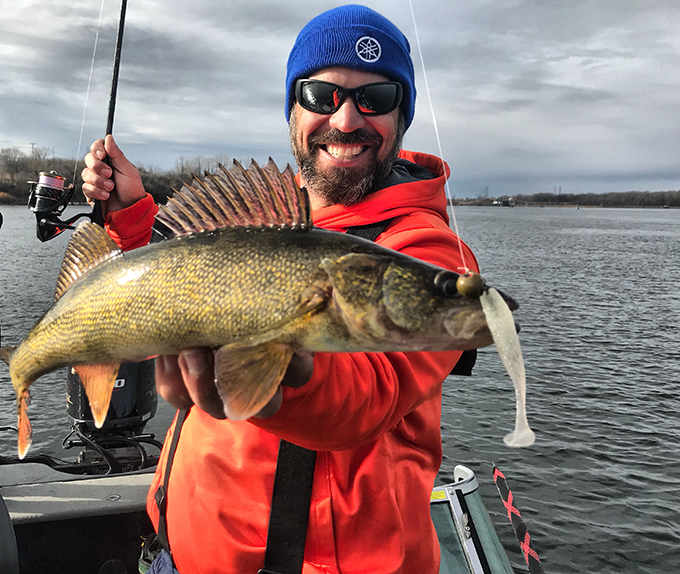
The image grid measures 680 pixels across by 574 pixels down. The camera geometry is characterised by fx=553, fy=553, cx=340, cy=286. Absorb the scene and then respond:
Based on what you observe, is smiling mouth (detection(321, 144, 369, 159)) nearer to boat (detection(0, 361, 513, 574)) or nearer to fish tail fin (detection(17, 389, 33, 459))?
fish tail fin (detection(17, 389, 33, 459))

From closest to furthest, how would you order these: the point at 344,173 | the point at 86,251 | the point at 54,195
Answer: the point at 86,251 < the point at 344,173 < the point at 54,195

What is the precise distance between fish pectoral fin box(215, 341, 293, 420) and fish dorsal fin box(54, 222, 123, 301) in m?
0.97

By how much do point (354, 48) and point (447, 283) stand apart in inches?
94.2

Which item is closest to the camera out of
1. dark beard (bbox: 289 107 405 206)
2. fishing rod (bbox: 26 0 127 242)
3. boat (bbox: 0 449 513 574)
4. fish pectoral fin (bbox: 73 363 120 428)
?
fish pectoral fin (bbox: 73 363 120 428)

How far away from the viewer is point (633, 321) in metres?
21.6

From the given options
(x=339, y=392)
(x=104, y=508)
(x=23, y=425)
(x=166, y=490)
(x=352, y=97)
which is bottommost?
(x=104, y=508)

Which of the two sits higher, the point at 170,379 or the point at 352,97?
the point at 352,97

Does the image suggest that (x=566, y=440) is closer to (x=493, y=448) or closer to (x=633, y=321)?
(x=493, y=448)

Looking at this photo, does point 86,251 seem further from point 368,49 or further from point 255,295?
point 368,49

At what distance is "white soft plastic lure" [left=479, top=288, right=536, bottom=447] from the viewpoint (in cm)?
135

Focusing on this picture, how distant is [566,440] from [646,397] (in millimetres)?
3878

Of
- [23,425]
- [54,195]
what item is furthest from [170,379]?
[54,195]

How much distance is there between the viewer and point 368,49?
11.7ft

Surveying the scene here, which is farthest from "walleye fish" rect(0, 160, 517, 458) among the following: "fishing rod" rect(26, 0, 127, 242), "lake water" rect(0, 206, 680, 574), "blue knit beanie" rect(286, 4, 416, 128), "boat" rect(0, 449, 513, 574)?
"lake water" rect(0, 206, 680, 574)
